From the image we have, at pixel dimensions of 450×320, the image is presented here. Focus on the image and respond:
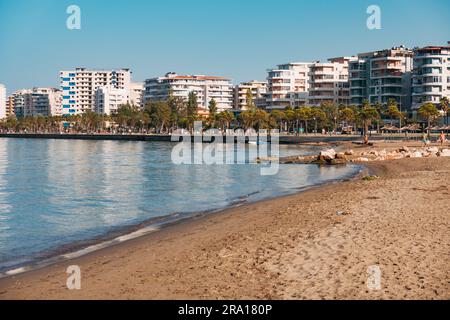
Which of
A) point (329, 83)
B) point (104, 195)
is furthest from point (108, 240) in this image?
point (329, 83)

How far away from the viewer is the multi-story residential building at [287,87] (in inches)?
6043

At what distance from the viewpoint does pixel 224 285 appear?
1016 cm

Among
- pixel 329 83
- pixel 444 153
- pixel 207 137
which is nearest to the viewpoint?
pixel 444 153

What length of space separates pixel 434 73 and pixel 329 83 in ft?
114

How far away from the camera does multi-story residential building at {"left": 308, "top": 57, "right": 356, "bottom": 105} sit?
463 ft

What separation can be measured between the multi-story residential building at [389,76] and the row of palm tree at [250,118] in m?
5.27

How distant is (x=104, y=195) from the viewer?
31.2 meters

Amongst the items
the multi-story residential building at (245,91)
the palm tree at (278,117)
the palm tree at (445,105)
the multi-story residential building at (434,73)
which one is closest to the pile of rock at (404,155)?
the palm tree at (445,105)

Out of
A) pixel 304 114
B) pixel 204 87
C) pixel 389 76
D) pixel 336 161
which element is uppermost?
pixel 204 87

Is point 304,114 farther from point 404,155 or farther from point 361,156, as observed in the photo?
point 404,155

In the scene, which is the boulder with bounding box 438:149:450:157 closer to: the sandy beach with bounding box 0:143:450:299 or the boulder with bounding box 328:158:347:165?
the boulder with bounding box 328:158:347:165

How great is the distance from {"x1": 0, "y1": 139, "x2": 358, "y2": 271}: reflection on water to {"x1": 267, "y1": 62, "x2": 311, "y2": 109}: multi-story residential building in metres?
106

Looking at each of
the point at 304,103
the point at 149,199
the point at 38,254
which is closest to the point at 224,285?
the point at 38,254
